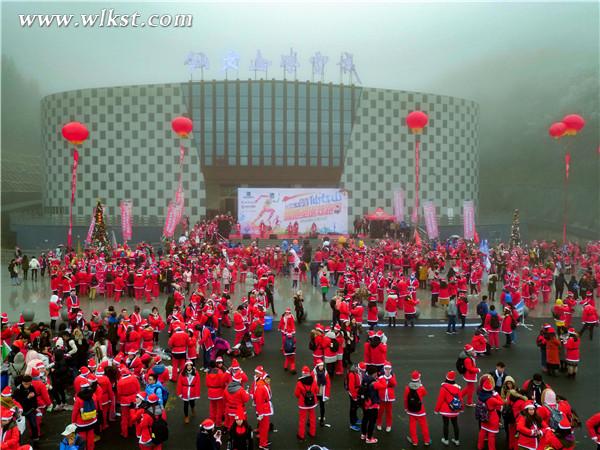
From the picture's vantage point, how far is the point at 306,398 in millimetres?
8492

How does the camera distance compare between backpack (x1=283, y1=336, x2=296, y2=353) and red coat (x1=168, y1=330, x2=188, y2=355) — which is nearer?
red coat (x1=168, y1=330, x2=188, y2=355)

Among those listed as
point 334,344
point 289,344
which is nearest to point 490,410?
point 334,344

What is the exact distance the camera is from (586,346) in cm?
1431

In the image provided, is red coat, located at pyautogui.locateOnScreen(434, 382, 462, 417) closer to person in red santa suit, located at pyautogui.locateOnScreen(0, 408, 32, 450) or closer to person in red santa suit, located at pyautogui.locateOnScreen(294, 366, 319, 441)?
person in red santa suit, located at pyautogui.locateOnScreen(294, 366, 319, 441)

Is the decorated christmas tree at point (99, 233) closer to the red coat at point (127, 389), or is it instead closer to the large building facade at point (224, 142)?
the red coat at point (127, 389)

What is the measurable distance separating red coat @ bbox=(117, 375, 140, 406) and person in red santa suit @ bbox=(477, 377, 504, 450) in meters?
5.84

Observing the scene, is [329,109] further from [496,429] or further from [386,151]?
[496,429]

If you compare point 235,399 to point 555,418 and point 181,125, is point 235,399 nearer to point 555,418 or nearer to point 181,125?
point 555,418

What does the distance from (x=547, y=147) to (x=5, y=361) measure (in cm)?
6573

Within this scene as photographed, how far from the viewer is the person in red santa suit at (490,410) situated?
26.0 ft

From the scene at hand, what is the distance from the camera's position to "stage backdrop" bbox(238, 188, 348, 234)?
123ft

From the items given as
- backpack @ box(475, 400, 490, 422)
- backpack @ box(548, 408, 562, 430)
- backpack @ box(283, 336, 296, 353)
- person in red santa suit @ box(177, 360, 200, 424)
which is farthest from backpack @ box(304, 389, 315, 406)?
backpack @ box(548, 408, 562, 430)

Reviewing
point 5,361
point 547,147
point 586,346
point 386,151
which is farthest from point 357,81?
point 5,361

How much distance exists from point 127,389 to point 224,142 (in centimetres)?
3894
